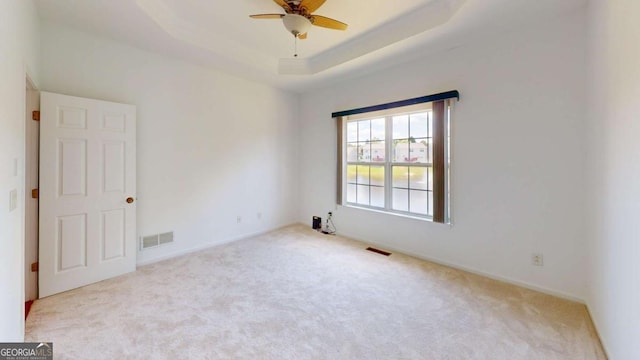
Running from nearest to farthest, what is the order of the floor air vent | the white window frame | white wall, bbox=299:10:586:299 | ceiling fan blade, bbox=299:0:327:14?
ceiling fan blade, bbox=299:0:327:14
white wall, bbox=299:10:586:299
the white window frame
the floor air vent

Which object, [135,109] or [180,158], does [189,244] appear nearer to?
[180,158]

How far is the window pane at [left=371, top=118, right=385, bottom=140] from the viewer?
4012mm

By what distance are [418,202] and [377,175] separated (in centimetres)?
79

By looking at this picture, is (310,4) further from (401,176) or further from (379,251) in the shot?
(379,251)

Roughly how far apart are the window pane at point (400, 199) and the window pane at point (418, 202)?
0.21 ft

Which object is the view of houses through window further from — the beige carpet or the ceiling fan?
the ceiling fan

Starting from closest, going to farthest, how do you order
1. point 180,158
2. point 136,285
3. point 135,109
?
point 136,285 → point 135,109 → point 180,158

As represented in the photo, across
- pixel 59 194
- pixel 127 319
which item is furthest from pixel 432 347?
pixel 59 194

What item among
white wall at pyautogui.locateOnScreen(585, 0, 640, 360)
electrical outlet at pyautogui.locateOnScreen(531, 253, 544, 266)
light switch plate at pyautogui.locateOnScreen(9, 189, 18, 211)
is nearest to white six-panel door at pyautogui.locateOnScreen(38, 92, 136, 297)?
light switch plate at pyautogui.locateOnScreen(9, 189, 18, 211)

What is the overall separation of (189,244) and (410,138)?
11.5 feet

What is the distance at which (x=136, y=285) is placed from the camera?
2711 mm

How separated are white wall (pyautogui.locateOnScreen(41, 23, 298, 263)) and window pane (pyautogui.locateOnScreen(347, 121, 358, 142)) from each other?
1260 mm

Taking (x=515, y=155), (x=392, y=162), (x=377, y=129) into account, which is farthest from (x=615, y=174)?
(x=377, y=129)

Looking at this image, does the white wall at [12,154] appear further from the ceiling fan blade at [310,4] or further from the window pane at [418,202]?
the window pane at [418,202]
